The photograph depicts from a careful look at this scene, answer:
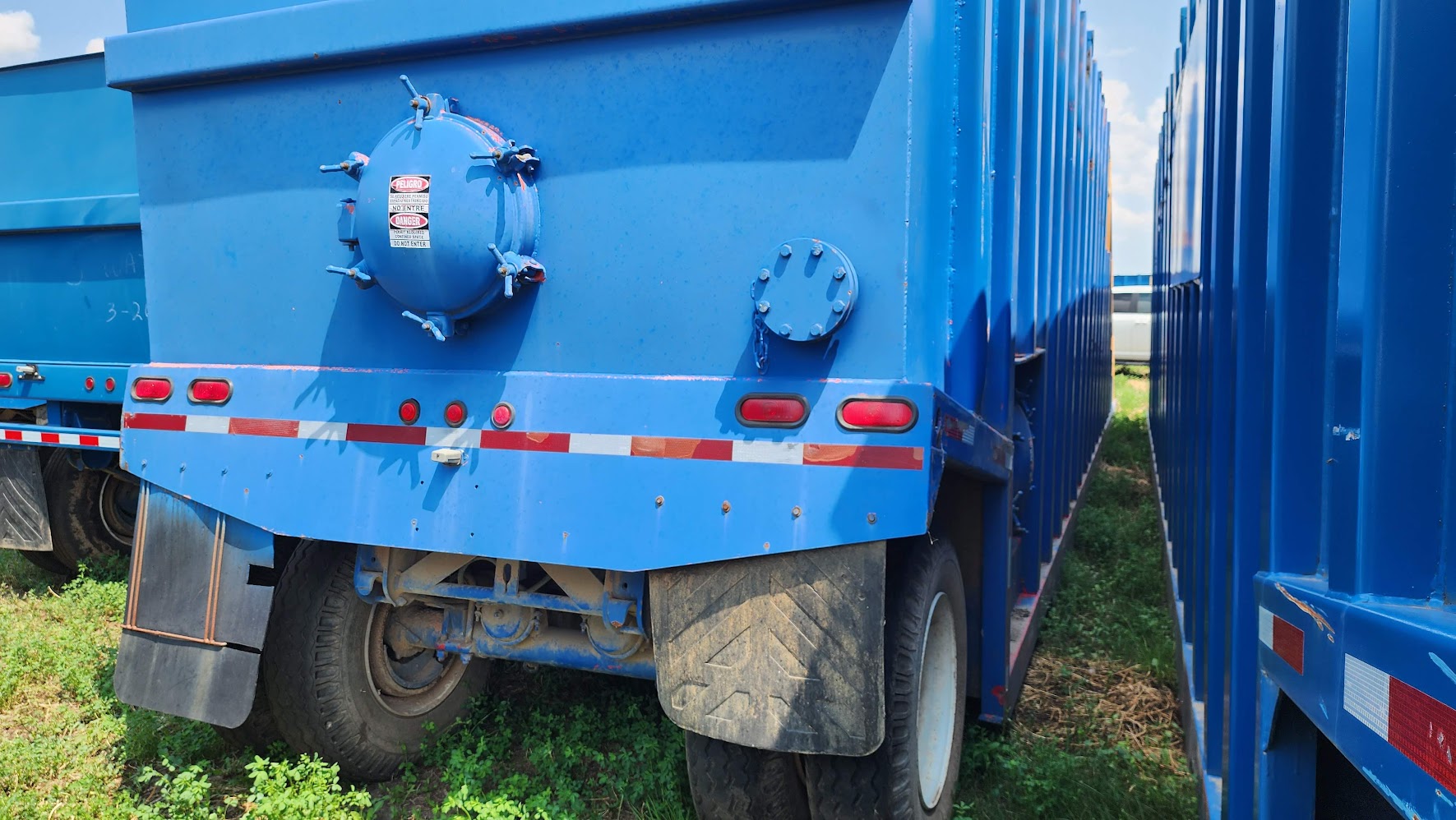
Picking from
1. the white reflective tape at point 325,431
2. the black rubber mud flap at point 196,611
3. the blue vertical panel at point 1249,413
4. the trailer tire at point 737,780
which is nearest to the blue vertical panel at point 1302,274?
the blue vertical panel at point 1249,413

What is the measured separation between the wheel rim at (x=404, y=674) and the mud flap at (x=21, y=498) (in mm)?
3311

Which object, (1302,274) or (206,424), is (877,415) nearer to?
(1302,274)

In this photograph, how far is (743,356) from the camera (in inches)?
101

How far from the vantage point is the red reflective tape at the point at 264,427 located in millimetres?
2945

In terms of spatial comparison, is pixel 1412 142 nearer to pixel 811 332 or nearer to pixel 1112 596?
pixel 811 332

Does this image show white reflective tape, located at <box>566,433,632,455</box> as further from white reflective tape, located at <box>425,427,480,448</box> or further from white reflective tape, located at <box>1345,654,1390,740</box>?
white reflective tape, located at <box>1345,654,1390,740</box>

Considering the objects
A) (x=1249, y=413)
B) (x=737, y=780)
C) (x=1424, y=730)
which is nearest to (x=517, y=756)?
(x=737, y=780)

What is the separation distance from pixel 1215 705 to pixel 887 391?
1.35m

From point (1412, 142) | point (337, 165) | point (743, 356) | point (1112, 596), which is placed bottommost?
point (1112, 596)

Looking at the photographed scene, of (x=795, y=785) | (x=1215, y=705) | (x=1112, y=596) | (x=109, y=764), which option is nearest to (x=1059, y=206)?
(x=1112, y=596)

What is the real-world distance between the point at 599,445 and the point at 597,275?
0.47m

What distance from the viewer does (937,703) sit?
3184 mm

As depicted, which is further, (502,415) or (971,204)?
(971,204)

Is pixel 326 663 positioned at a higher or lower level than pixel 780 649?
lower
